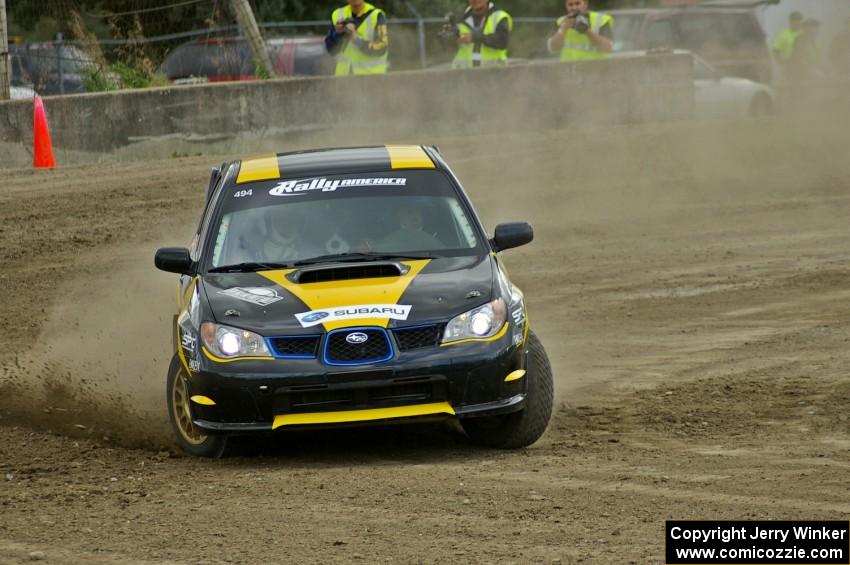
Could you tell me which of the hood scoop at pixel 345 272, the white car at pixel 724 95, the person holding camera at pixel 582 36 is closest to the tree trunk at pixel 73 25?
the person holding camera at pixel 582 36

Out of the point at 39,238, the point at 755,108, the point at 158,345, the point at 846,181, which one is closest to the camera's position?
the point at 158,345

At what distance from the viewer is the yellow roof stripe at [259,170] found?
867 cm

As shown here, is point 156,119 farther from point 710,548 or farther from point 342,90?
point 710,548

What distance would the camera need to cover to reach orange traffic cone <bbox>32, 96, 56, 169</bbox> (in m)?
17.4

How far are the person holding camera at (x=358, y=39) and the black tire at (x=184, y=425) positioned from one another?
38.6 feet

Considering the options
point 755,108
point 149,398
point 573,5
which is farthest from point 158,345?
point 755,108

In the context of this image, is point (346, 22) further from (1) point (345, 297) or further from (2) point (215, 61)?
(1) point (345, 297)

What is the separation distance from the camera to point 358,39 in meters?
19.5

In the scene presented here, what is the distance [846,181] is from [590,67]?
4273 millimetres

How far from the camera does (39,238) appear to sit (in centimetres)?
1506

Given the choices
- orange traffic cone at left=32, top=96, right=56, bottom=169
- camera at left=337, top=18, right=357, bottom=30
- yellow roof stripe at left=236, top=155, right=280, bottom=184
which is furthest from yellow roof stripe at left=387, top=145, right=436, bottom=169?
camera at left=337, top=18, right=357, bottom=30

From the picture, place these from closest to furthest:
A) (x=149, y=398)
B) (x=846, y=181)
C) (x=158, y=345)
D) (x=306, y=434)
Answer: (x=306, y=434)
(x=149, y=398)
(x=158, y=345)
(x=846, y=181)

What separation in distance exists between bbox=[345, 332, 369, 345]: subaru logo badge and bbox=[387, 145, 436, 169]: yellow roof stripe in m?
1.70

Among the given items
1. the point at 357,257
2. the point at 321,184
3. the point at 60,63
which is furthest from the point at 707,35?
the point at 357,257
